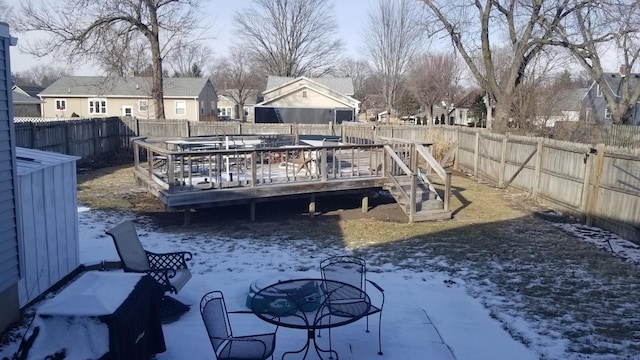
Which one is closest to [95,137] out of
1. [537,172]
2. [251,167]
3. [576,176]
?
[251,167]

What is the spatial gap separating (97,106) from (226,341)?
3558 cm

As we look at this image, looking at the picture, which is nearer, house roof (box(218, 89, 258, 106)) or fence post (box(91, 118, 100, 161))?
fence post (box(91, 118, 100, 161))

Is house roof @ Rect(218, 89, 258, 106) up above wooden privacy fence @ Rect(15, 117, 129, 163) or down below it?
above

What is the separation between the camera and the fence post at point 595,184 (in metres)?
9.45

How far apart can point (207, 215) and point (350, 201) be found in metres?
3.46

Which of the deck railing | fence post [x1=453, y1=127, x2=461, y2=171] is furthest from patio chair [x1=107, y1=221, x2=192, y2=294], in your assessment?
fence post [x1=453, y1=127, x2=461, y2=171]

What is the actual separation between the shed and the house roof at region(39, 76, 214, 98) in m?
30.3

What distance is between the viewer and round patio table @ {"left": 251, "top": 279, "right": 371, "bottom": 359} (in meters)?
3.96

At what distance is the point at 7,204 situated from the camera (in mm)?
4504

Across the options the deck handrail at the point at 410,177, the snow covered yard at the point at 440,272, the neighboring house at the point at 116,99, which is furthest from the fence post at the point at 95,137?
the neighboring house at the point at 116,99

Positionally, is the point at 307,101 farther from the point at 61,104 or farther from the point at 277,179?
the point at 277,179

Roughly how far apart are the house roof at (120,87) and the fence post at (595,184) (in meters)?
30.2

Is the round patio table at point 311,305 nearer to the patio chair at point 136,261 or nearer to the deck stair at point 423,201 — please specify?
the patio chair at point 136,261

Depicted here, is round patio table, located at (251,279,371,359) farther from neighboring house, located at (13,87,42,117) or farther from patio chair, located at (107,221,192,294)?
neighboring house, located at (13,87,42,117)
